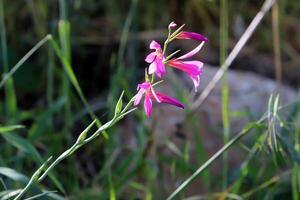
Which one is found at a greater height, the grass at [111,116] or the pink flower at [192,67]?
the pink flower at [192,67]

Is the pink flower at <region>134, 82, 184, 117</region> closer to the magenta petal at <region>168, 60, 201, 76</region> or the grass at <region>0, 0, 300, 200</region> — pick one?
the magenta petal at <region>168, 60, 201, 76</region>

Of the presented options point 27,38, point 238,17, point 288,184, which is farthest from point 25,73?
point 288,184

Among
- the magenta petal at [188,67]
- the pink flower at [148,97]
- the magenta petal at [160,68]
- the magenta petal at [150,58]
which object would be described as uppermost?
the magenta petal at [150,58]

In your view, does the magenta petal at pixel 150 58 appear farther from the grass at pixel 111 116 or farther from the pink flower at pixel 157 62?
the grass at pixel 111 116

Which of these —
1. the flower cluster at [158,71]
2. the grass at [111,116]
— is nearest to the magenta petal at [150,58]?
the flower cluster at [158,71]

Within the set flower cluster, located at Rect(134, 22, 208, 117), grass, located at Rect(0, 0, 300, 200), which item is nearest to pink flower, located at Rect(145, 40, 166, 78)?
flower cluster, located at Rect(134, 22, 208, 117)

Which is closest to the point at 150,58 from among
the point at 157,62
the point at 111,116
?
the point at 157,62

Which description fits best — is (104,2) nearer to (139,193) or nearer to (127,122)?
(127,122)

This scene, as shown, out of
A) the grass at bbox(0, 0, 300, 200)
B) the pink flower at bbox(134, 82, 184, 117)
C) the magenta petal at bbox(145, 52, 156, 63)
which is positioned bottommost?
the grass at bbox(0, 0, 300, 200)

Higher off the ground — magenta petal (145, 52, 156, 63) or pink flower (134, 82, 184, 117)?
magenta petal (145, 52, 156, 63)
